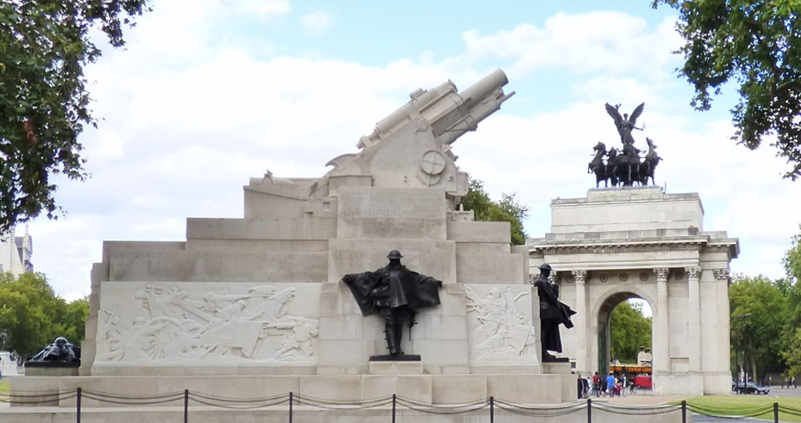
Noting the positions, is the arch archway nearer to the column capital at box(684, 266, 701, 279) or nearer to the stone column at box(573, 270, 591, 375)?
the stone column at box(573, 270, 591, 375)

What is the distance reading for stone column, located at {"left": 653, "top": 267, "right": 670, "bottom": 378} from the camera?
65.4 meters

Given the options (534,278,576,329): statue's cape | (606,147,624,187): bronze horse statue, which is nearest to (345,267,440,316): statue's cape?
(534,278,576,329): statue's cape

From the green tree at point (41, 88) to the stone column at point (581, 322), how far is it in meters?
48.3

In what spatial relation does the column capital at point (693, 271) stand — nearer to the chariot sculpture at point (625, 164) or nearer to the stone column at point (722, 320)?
the stone column at point (722, 320)

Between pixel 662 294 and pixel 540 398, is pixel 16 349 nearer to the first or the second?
pixel 662 294

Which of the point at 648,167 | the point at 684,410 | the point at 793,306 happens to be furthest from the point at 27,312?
the point at 684,410

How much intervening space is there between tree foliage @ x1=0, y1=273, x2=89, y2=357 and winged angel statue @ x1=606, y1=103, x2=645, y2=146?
51.0 meters

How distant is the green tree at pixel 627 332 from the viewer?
120 meters

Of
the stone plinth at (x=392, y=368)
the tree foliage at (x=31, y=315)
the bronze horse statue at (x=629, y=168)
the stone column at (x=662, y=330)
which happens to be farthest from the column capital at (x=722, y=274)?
the tree foliage at (x=31, y=315)

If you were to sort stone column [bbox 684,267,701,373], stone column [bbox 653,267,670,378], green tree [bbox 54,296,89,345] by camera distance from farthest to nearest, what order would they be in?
green tree [bbox 54,296,89,345] < stone column [bbox 653,267,670,378] < stone column [bbox 684,267,701,373]

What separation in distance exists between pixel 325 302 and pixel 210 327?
2.46 meters

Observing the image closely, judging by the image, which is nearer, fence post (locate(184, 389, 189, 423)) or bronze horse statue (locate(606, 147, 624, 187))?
fence post (locate(184, 389, 189, 423))

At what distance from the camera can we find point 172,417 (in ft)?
67.2

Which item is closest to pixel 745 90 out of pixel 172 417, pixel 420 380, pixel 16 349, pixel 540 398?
pixel 540 398
